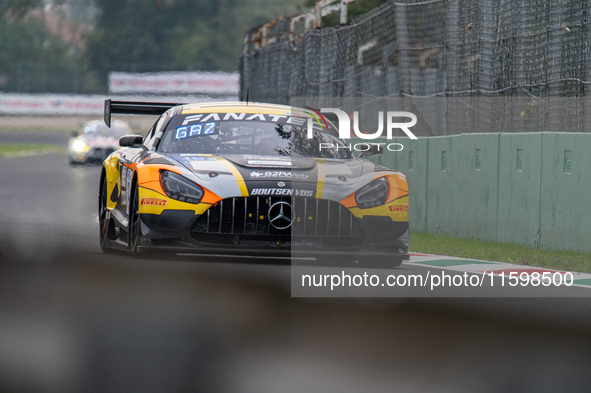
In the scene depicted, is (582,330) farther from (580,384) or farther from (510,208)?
(510,208)

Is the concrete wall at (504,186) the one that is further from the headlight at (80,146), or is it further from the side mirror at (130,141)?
the headlight at (80,146)

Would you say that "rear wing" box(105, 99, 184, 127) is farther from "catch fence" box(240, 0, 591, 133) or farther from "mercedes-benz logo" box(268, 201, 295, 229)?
"catch fence" box(240, 0, 591, 133)

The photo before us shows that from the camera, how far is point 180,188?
9359 millimetres

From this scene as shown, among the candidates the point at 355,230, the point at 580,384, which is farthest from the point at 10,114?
the point at 580,384

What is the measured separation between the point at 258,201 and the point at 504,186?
15.4 feet

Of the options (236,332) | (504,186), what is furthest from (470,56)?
(236,332)

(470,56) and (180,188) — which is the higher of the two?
(470,56)

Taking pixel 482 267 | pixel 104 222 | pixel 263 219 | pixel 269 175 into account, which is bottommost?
pixel 482 267

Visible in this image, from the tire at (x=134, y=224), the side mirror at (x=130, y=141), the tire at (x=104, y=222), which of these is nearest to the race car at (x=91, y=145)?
the tire at (x=104, y=222)

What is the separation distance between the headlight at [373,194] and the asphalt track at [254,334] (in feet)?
2.45

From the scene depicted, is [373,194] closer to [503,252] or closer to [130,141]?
[130,141]

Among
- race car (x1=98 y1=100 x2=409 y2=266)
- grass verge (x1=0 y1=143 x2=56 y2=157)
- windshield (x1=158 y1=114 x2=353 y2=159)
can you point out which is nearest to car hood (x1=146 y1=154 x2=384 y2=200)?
race car (x1=98 y1=100 x2=409 y2=266)

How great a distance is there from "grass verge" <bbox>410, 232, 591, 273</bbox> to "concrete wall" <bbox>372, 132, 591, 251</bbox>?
0.16m

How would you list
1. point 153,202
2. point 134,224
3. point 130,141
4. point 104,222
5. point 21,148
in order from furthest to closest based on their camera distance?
point 21,148, point 104,222, point 130,141, point 134,224, point 153,202
